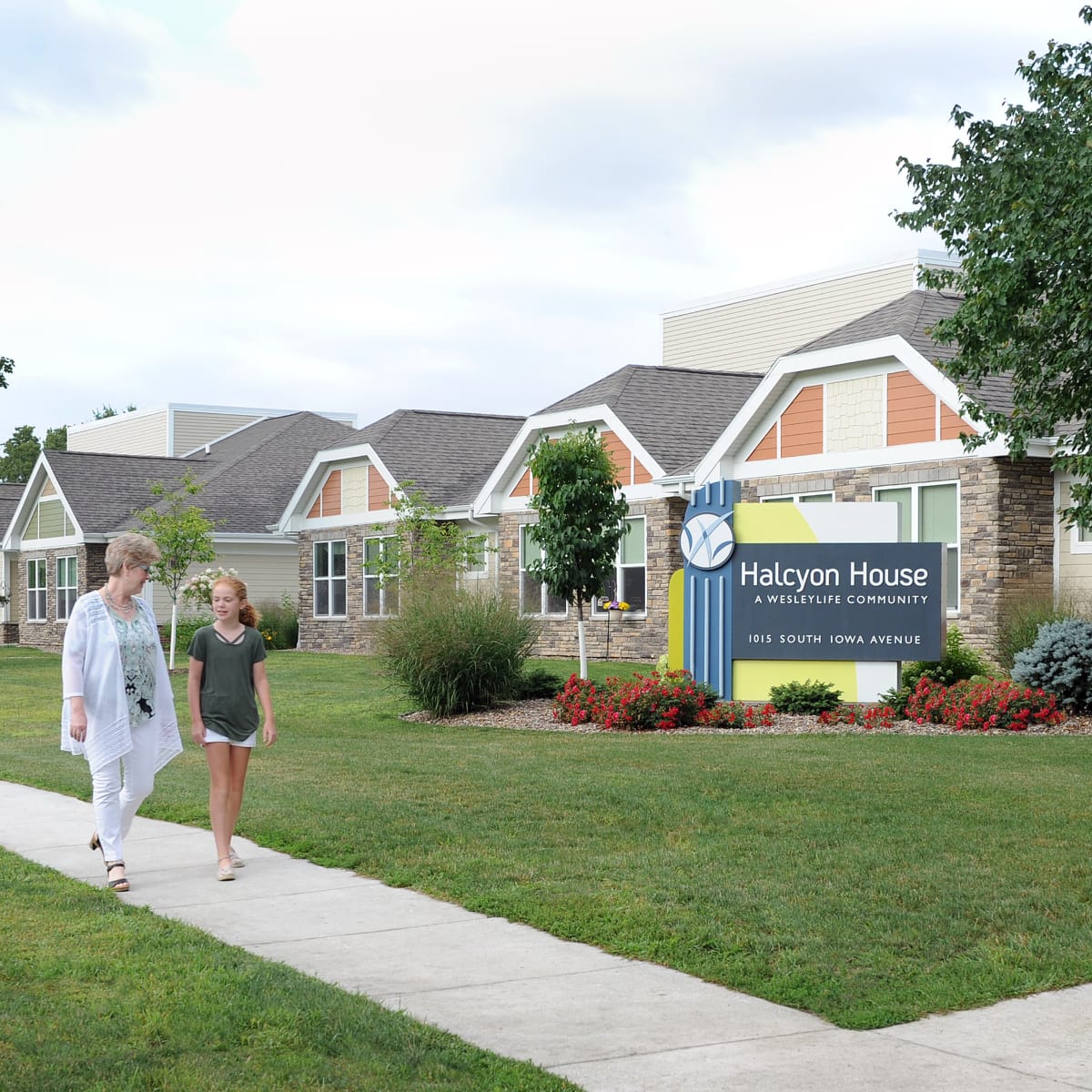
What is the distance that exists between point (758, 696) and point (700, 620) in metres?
1.16

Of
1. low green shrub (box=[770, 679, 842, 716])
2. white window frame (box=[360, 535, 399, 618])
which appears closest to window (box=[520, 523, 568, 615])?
white window frame (box=[360, 535, 399, 618])

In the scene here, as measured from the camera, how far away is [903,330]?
22.8m

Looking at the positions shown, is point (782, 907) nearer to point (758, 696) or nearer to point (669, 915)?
point (669, 915)

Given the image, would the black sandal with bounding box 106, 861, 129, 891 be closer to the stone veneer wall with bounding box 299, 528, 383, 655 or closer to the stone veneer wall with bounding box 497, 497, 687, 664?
the stone veneer wall with bounding box 497, 497, 687, 664

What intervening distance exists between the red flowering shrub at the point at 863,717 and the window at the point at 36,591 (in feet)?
111

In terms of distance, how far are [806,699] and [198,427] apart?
4300cm

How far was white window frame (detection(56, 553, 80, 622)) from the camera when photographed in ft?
141

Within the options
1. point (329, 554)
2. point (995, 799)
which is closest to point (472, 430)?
point (329, 554)

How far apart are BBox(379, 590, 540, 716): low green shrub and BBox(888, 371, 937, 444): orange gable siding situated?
7.70 m

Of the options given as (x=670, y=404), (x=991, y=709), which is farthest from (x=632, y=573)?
(x=991, y=709)

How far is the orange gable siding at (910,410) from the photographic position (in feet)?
74.0

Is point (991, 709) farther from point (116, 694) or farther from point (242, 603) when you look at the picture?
point (116, 694)

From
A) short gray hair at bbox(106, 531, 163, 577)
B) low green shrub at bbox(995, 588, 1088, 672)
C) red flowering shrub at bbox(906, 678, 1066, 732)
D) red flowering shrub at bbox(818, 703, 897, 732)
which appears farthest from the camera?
low green shrub at bbox(995, 588, 1088, 672)

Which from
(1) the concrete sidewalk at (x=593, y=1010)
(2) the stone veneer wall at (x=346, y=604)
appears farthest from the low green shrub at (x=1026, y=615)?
(2) the stone veneer wall at (x=346, y=604)
